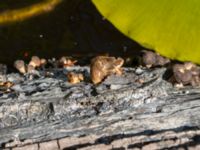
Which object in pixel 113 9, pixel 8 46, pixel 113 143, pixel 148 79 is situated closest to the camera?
pixel 113 143

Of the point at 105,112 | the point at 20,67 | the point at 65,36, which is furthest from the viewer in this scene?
the point at 65,36

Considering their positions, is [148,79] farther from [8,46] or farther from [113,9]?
[8,46]

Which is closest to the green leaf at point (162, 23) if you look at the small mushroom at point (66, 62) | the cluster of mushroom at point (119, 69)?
the cluster of mushroom at point (119, 69)

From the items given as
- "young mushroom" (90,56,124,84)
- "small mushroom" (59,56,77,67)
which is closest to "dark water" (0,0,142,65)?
"small mushroom" (59,56,77,67)

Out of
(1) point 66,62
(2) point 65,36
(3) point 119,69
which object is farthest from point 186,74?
(2) point 65,36

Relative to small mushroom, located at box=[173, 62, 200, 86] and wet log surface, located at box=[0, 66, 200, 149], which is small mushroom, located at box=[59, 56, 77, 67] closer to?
wet log surface, located at box=[0, 66, 200, 149]

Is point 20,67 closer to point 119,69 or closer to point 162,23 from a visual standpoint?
point 119,69

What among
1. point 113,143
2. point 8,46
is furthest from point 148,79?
point 8,46
